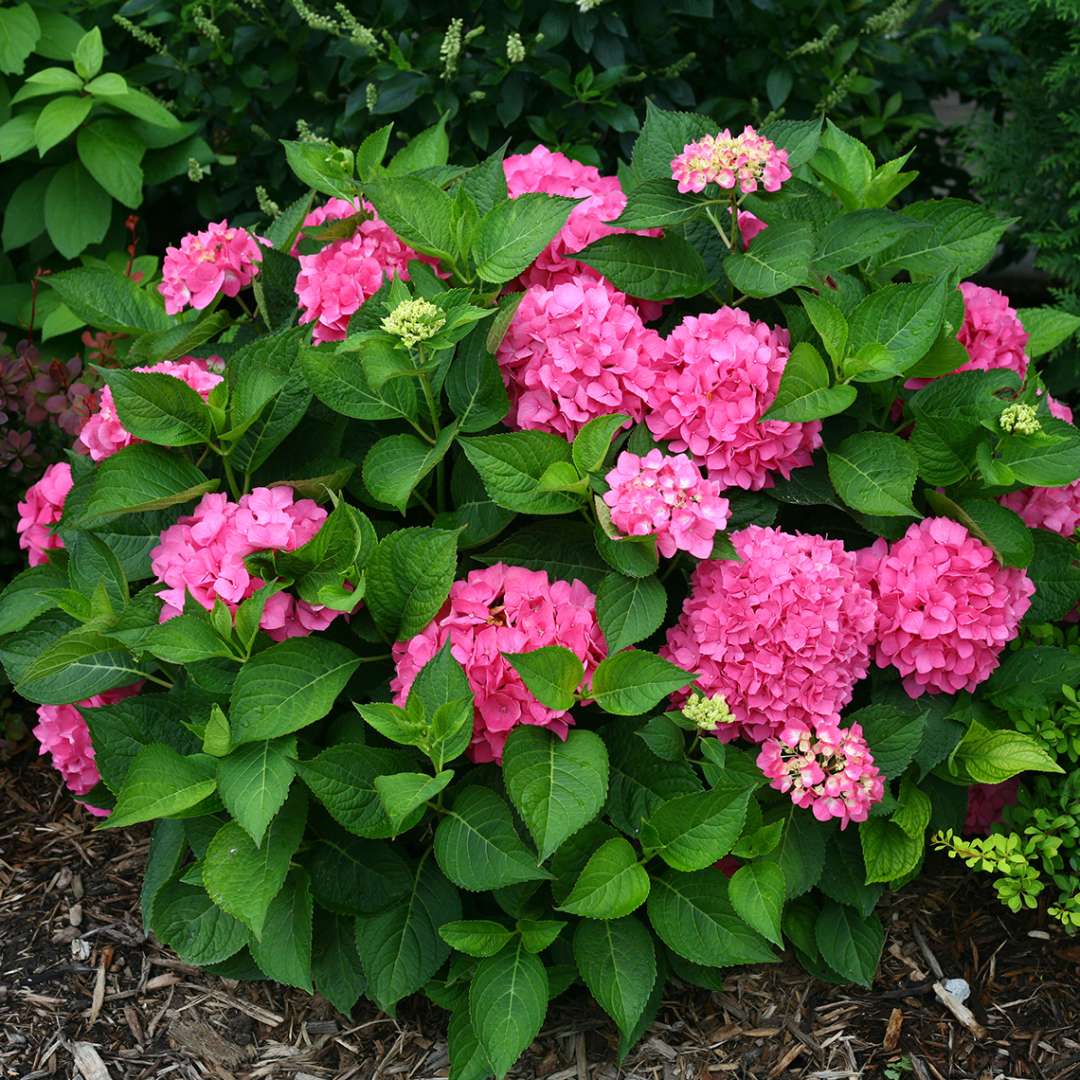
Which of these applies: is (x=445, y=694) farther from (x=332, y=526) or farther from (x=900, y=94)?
(x=900, y=94)

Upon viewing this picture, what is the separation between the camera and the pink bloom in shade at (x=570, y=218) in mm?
2492

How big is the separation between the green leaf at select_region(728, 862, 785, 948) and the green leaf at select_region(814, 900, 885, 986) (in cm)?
26

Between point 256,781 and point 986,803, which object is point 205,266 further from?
point 986,803

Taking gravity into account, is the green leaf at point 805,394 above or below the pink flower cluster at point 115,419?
above

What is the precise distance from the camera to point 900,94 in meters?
4.25

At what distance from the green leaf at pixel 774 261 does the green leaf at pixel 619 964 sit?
3.55 feet

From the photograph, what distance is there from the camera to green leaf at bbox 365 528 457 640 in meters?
2.12

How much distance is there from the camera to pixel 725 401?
87.4 inches

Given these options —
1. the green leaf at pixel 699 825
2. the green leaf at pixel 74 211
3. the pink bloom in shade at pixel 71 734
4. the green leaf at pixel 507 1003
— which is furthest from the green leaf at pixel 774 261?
the green leaf at pixel 74 211

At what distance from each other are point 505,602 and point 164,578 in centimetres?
57

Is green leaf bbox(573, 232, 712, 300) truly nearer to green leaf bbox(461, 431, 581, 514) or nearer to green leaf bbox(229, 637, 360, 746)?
green leaf bbox(461, 431, 581, 514)

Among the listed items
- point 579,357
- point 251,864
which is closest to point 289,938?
point 251,864

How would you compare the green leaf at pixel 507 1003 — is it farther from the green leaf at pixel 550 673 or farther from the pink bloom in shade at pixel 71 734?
the pink bloom in shade at pixel 71 734

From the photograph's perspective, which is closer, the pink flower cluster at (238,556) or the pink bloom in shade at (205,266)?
the pink flower cluster at (238,556)
